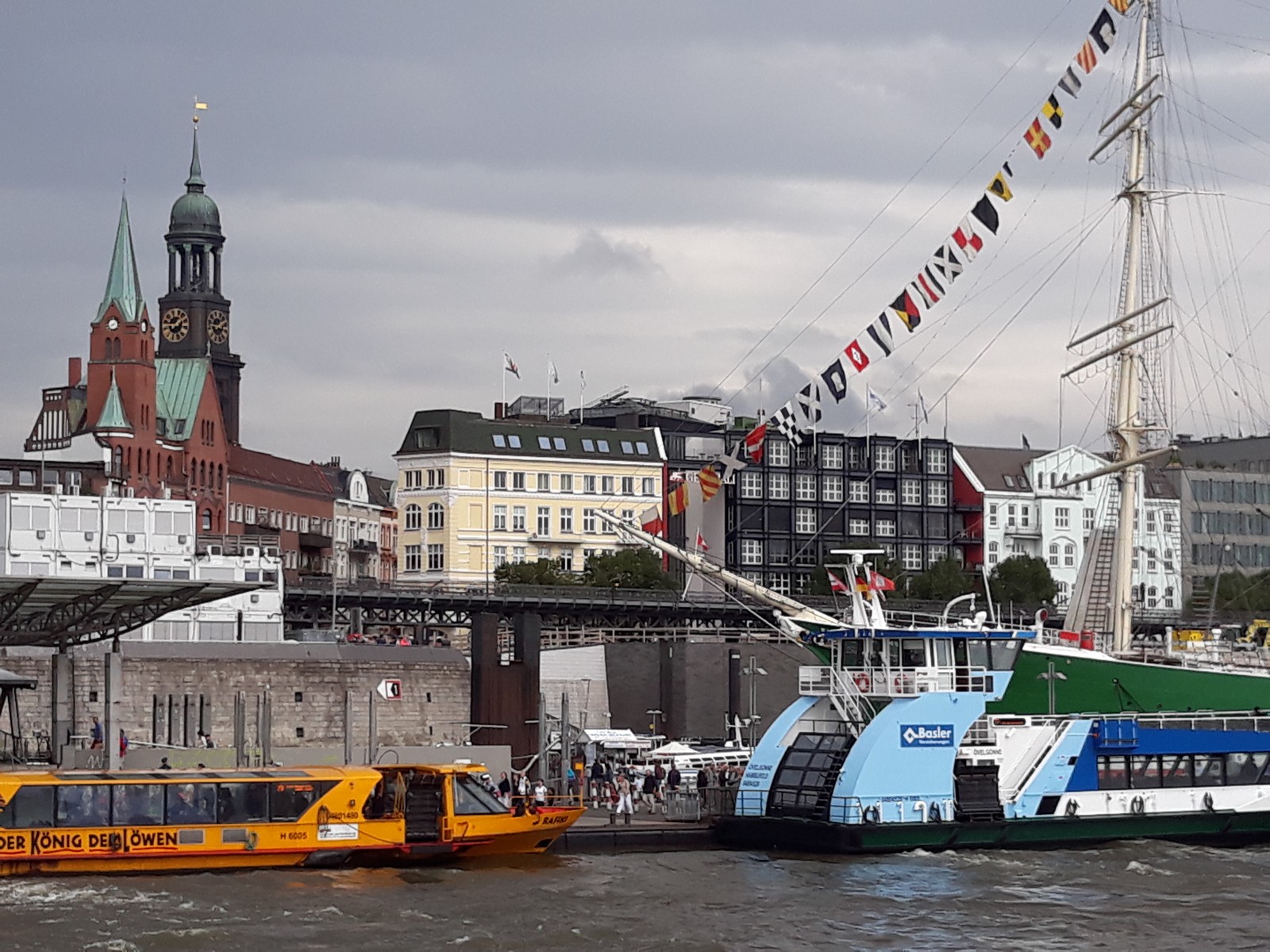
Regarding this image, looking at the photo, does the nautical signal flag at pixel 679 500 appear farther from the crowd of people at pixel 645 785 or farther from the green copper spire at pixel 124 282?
the green copper spire at pixel 124 282

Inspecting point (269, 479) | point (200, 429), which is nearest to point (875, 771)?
point (200, 429)

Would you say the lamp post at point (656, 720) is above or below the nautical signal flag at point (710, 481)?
below

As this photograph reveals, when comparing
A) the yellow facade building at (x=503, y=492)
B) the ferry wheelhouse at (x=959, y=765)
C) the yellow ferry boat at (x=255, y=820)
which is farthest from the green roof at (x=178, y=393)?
the yellow ferry boat at (x=255, y=820)

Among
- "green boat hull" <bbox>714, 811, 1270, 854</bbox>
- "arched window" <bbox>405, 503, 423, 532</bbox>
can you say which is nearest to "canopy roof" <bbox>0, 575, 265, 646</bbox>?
"green boat hull" <bbox>714, 811, 1270, 854</bbox>

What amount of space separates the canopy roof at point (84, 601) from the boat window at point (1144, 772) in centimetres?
2271

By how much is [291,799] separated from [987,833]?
16.7 metres

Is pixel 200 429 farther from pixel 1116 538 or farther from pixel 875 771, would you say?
pixel 875 771

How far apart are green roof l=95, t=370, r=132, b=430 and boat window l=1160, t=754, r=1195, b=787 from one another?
94028mm

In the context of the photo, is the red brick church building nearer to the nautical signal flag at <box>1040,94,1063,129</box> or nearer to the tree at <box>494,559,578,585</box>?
the tree at <box>494,559,578,585</box>

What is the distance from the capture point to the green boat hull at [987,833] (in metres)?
49.8

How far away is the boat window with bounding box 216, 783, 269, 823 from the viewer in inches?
1817

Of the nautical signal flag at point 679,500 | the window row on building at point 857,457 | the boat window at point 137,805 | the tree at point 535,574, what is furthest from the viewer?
the window row on building at point 857,457

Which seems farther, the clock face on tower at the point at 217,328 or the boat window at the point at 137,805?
the clock face on tower at the point at 217,328

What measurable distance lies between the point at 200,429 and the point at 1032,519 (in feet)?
190
